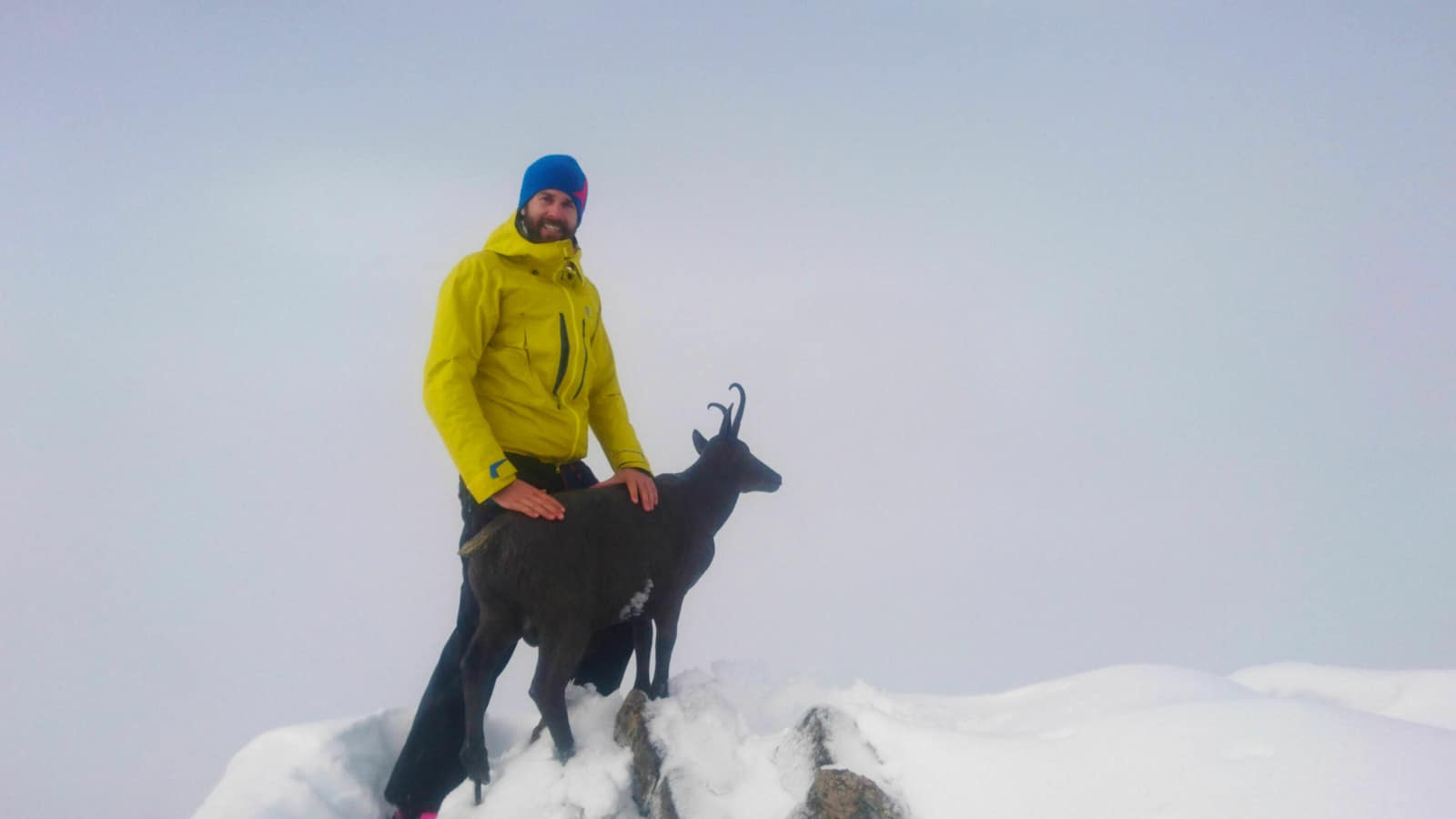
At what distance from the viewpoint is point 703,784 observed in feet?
10.6

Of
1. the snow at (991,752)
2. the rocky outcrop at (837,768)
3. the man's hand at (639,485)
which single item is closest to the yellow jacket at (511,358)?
the man's hand at (639,485)

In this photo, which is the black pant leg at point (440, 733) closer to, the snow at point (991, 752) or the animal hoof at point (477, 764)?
the snow at point (991, 752)

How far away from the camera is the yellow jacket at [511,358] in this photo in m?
3.62

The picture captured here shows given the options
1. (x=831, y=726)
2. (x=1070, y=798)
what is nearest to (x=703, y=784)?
(x=831, y=726)

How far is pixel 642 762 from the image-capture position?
3.47 meters

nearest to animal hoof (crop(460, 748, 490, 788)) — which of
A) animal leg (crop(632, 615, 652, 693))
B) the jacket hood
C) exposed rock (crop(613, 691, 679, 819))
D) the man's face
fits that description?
exposed rock (crop(613, 691, 679, 819))

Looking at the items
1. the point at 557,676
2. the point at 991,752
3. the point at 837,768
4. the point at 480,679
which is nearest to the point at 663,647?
the point at 557,676

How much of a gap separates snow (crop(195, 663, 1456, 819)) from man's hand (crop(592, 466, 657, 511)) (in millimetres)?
773

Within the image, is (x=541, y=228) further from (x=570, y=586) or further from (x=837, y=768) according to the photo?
(x=837, y=768)

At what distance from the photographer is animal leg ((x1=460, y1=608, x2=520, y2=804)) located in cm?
362

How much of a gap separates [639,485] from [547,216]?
1207 mm

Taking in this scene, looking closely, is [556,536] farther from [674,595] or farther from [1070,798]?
[1070,798]

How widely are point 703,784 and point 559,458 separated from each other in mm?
1527

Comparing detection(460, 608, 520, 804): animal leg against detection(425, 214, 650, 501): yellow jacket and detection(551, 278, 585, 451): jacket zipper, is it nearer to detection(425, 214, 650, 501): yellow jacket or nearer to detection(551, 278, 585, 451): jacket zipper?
detection(425, 214, 650, 501): yellow jacket
